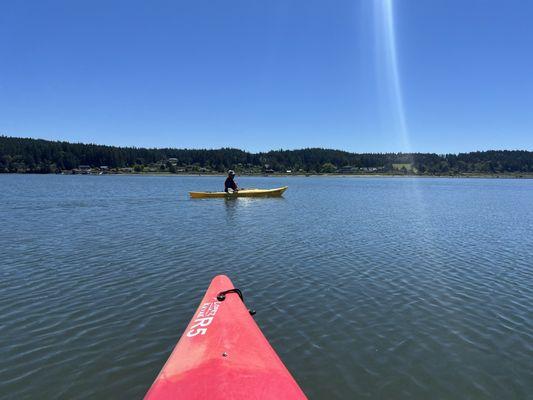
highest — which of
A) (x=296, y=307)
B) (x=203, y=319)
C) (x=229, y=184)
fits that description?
(x=229, y=184)

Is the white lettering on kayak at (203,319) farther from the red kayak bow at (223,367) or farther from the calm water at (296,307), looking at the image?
the calm water at (296,307)

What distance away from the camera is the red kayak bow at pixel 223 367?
224 inches

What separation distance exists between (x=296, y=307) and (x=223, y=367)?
5665mm

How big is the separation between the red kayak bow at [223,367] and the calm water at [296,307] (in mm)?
1224

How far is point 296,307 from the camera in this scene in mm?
11703

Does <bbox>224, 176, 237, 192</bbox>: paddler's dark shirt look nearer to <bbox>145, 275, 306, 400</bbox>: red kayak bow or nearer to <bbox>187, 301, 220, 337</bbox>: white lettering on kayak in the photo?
<bbox>187, 301, 220, 337</bbox>: white lettering on kayak

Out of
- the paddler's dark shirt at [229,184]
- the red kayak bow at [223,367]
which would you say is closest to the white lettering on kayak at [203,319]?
the red kayak bow at [223,367]

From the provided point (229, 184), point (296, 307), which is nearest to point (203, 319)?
point (296, 307)

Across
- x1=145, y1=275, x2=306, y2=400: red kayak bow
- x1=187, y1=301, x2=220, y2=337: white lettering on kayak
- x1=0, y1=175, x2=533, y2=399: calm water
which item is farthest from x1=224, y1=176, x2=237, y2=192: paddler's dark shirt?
x1=145, y1=275, x2=306, y2=400: red kayak bow

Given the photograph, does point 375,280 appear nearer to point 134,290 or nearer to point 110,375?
point 134,290

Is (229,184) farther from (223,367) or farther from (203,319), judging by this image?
(223,367)

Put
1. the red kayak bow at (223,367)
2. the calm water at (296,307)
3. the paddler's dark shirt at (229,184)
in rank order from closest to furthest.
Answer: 1. the red kayak bow at (223,367)
2. the calm water at (296,307)
3. the paddler's dark shirt at (229,184)

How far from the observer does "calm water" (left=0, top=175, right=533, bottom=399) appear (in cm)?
783

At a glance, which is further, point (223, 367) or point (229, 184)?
point (229, 184)
